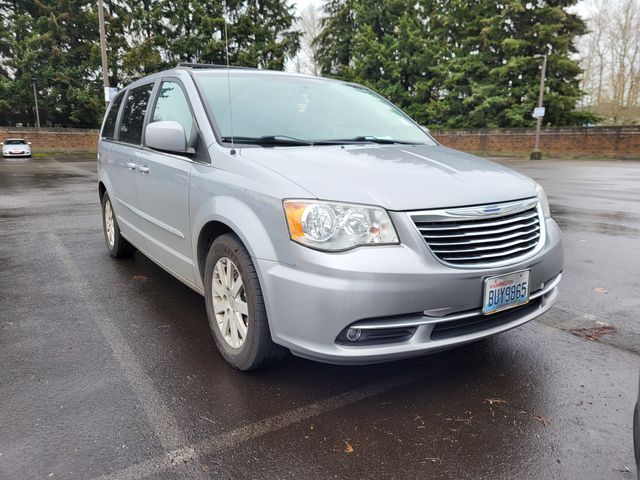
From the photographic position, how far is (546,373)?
298 cm

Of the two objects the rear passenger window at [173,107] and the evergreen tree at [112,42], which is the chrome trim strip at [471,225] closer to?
the rear passenger window at [173,107]

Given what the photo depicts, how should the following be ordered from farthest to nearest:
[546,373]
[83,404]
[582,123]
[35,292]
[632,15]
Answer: [632,15], [582,123], [35,292], [546,373], [83,404]

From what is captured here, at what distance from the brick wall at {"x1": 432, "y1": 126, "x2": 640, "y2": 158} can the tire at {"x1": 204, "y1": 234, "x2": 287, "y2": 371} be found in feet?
113

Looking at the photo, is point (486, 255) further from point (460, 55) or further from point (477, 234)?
point (460, 55)

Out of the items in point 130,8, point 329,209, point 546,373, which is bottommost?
point 546,373

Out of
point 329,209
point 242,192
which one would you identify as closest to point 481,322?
point 329,209

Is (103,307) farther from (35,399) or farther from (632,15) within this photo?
(632,15)

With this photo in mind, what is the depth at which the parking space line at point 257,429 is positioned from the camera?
2127 millimetres

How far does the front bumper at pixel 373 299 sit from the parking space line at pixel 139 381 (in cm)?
66

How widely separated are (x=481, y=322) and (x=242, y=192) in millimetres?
1455

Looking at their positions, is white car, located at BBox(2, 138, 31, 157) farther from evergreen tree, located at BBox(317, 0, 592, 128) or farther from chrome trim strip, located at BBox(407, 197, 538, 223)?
chrome trim strip, located at BBox(407, 197, 538, 223)

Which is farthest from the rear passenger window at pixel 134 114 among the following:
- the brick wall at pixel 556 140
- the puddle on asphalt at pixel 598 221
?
the brick wall at pixel 556 140

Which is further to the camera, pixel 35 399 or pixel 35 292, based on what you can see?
pixel 35 292

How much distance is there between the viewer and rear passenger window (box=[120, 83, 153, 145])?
4.39 meters
